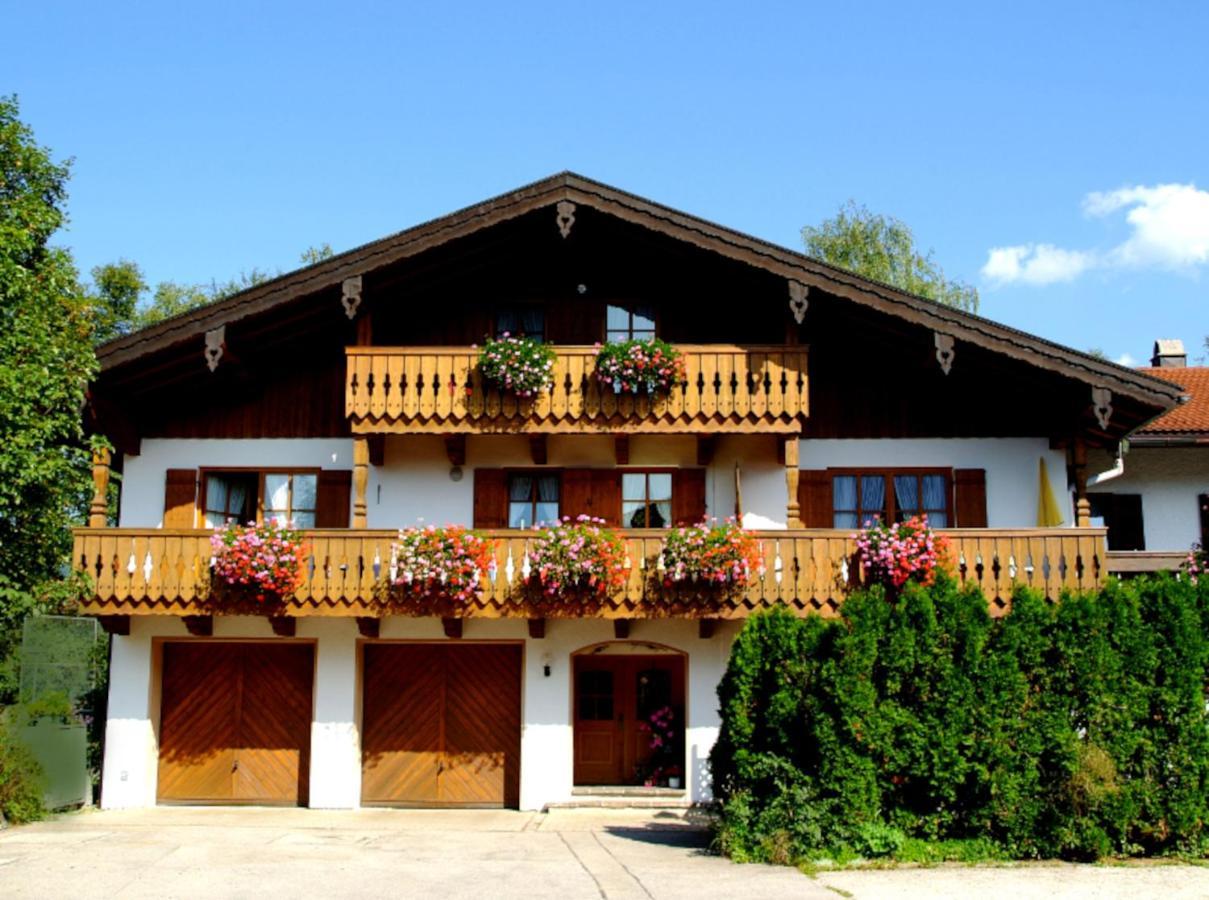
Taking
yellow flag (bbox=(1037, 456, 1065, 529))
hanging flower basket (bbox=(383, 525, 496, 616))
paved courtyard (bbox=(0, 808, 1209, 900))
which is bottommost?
paved courtyard (bbox=(0, 808, 1209, 900))

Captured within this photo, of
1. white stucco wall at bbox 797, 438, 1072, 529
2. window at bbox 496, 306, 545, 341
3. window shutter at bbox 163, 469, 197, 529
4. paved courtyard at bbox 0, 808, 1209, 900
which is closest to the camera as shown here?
paved courtyard at bbox 0, 808, 1209, 900

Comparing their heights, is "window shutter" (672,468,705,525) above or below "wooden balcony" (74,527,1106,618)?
above

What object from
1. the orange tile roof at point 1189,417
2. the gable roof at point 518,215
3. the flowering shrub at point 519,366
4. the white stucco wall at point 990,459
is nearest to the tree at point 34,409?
the gable roof at point 518,215

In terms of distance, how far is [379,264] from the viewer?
18156 mm

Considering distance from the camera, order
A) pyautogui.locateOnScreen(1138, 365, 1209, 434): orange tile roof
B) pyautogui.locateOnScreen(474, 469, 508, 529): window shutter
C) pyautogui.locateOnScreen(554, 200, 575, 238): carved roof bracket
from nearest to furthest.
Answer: pyautogui.locateOnScreen(554, 200, 575, 238): carved roof bracket, pyautogui.locateOnScreen(474, 469, 508, 529): window shutter, pyautogui.locateOnScreen(1138, 365, 1209, 434): orange tile roof

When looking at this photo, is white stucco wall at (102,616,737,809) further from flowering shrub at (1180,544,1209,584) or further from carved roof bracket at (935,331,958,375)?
flowering shrub at (1180,544,1209,584)

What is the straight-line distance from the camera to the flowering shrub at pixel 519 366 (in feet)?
59.2

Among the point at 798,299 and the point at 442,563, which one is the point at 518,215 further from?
the point at 442,563

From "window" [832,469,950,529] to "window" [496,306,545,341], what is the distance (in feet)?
16.3

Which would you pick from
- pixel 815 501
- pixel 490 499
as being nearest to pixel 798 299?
pixel 815 501

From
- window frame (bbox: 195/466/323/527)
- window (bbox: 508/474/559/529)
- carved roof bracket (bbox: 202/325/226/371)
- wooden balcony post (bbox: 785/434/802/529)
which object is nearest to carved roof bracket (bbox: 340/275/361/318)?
carved roof bracket (bbox: 202/325/226/371)

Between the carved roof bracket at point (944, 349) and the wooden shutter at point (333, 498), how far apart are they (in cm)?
868

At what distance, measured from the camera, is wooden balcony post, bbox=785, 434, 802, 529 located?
17953 mm

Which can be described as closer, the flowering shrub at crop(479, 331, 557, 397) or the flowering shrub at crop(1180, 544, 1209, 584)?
the flowering shrub at crop(1180, 544, 1209, 584)
